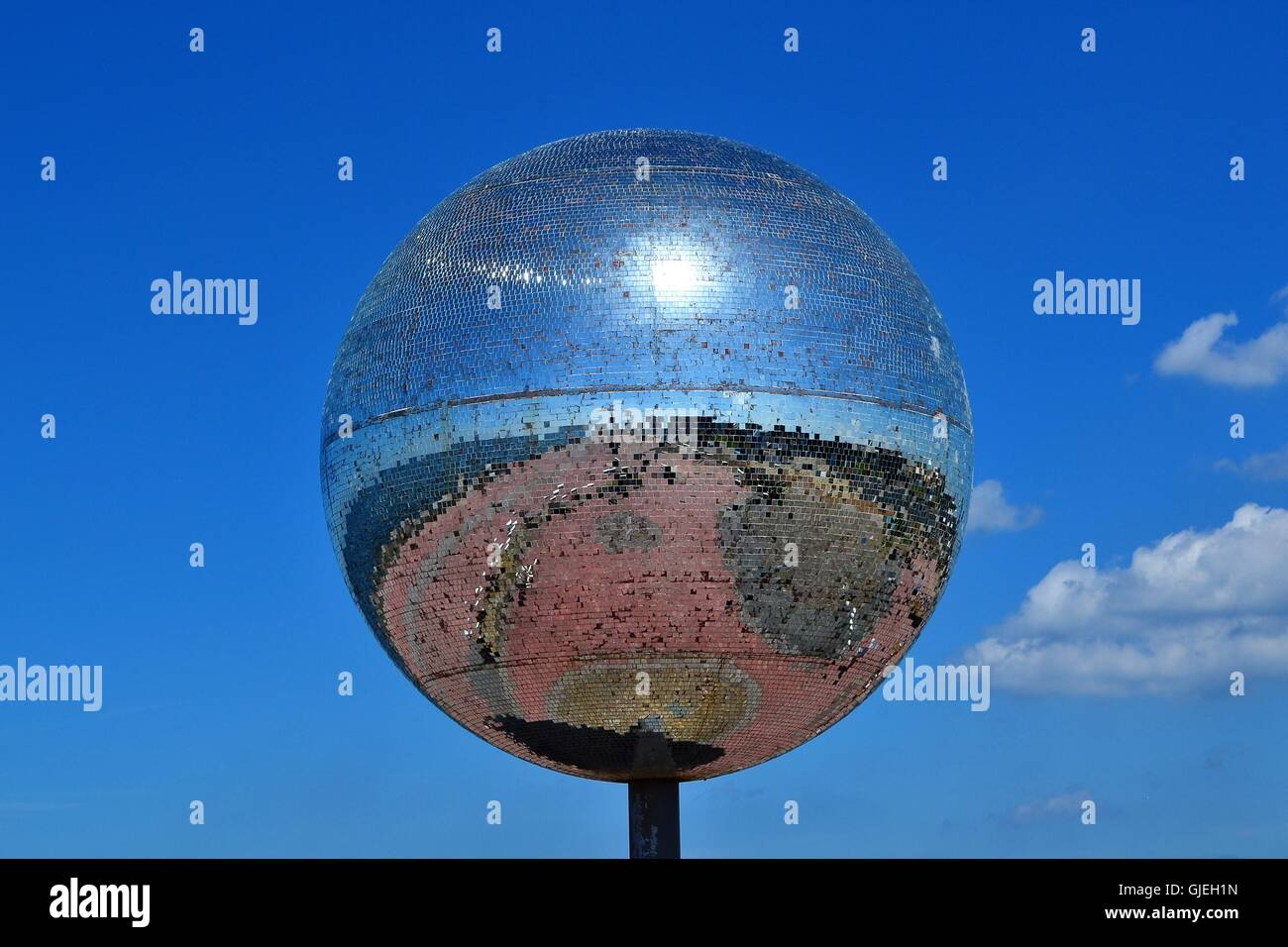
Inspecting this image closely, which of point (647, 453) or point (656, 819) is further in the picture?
point (656, 819)

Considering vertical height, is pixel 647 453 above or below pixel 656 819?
above

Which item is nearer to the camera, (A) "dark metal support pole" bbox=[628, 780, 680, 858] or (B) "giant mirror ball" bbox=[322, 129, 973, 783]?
(B) "giant mirror ball" bbox=[322, 129, 973, 783]

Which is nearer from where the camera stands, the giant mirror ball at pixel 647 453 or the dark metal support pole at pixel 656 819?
the giant mirror ball at pixel 647 453

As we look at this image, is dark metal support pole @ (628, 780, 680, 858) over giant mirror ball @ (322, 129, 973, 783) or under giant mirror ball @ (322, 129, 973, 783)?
under

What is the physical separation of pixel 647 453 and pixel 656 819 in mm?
4971

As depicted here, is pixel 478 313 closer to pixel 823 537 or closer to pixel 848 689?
pixel 823 537

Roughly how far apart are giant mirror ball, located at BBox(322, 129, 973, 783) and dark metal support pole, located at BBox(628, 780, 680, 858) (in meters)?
0.55

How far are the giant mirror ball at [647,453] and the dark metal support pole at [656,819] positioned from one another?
0.55 meters

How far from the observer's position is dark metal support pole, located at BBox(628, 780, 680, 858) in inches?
906

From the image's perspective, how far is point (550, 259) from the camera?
819 inches

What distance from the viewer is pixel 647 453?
20250 mm

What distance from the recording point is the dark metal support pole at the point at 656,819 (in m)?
23.0
